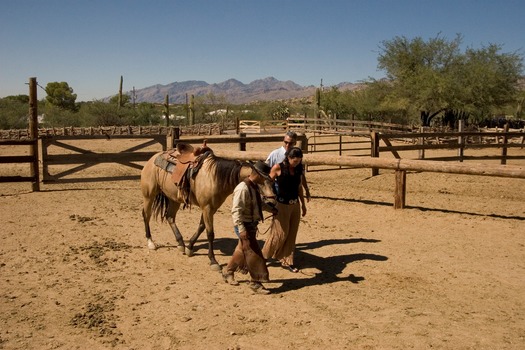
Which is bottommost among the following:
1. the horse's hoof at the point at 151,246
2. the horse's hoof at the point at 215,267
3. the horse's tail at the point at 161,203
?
the horse's hoof at the point at 215,267

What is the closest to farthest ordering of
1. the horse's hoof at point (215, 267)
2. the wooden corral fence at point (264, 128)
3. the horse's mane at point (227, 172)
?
the horse's mane at point (227, 172)
the horse's hoof at point (215, 267)
the wooden corral fence at point (264, 128)

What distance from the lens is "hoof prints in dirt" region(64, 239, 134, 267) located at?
6188 millimetres

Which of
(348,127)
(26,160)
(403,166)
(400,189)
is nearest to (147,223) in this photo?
(403,166)

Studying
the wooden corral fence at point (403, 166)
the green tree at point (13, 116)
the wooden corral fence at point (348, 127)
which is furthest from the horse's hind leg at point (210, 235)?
the green tree at point (13, 116)

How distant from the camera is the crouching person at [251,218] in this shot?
493cm

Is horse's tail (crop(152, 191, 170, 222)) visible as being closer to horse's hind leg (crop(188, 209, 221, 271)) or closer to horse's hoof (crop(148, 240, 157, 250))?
horse's hoof (crop(148, 240, 157, 250))

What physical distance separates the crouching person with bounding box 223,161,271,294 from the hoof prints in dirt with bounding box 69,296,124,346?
4.90 ft

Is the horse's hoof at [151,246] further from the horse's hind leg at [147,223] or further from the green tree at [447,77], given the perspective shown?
the green tree at [447,77]

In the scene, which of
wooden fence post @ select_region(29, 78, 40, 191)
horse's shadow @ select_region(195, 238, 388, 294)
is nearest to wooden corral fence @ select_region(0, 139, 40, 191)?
wooden fence post @ select_region(29, 78, 40, 191)

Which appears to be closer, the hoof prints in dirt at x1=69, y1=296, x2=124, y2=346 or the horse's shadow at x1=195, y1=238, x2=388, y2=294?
the hoof prints in dirt at x1=69, y1=296, x2=124, y2=346

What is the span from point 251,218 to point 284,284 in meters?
0.93

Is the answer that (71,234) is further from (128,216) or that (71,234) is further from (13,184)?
(13,184)

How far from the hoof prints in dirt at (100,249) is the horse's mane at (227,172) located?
6.28ft

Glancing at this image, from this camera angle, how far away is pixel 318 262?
615 centimetres
